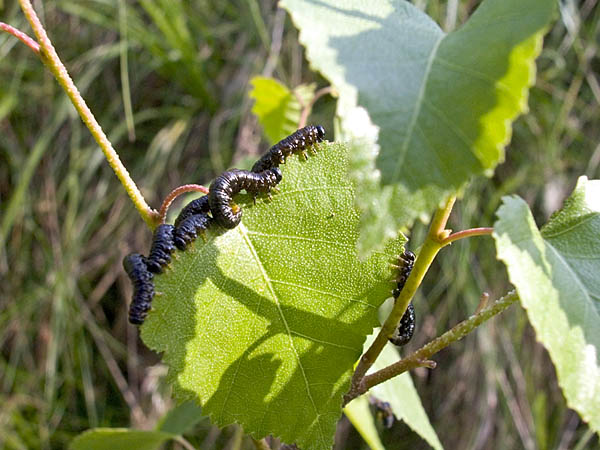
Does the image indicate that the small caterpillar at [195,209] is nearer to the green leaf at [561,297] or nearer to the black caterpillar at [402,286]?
the black caterpillar at [402,286]

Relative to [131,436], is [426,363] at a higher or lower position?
higher

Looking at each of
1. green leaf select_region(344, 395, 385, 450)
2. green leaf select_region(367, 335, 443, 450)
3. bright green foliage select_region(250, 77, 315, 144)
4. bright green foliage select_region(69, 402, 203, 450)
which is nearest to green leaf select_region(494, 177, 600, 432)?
green leaf select_region(367, 335, 443, 450)

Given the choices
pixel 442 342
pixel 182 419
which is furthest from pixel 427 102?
pixel 182 419

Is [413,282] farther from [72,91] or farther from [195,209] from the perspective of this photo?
[72,91]

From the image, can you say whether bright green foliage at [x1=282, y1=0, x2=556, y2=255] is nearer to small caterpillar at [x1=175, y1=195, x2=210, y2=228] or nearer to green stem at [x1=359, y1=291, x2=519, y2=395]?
green stem at [x1=359, y1=291, x2=519, y2=395]

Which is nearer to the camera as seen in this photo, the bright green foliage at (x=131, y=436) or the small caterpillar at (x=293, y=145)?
the small caterpillar at (x=293, y=145)

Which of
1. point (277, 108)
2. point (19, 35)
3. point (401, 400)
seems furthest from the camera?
point (277, 108)

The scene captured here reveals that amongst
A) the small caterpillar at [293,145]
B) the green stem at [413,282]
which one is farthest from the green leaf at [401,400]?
the small caterpillar at [293,145]
